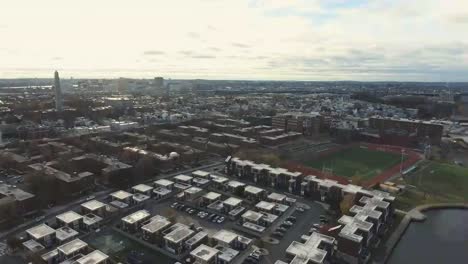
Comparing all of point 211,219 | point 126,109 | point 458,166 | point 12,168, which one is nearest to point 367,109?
point 458,166

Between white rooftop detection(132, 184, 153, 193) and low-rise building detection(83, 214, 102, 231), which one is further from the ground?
white rooftop detection(132, 184, 153, 193)

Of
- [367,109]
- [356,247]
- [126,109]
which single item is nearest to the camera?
[356,247]

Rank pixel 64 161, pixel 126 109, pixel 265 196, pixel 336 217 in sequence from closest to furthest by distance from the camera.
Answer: pixel 336 217 → pixel 265 196 → pixel 64 161 → pixel 126 109

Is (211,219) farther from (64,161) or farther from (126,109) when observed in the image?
(126,109)

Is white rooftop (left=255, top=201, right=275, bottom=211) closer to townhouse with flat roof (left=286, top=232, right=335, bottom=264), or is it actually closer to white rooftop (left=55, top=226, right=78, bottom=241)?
townhouse with flat roof (left=286, top=232, right=335, bottom=264)

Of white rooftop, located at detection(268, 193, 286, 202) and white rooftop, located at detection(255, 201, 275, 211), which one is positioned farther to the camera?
white rooftop, located at detection(268, 193, 286, 202)

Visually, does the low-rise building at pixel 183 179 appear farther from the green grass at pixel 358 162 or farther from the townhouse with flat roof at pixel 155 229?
the green grass at pixel 358 162

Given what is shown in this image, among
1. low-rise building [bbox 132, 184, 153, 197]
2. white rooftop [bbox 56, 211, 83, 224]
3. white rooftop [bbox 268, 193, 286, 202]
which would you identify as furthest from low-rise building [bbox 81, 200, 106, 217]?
white rooftop [bbox 268, 193, 286, 202]
